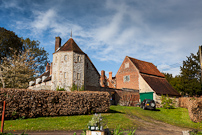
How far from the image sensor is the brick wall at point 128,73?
111 feet

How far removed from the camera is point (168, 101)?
85.0 feet

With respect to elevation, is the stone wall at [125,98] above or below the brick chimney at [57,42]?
below

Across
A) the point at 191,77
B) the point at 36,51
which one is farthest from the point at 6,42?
the point at 191,77

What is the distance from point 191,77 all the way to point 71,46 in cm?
2471

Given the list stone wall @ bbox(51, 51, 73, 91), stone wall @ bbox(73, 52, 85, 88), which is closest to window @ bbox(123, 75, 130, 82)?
stone wall @ bbox(73, 52, 85, 88)

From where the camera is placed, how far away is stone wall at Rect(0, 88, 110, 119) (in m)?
13.0

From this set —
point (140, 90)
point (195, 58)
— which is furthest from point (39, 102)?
point (195, 58)

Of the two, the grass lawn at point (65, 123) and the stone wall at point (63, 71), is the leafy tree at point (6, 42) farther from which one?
the grass lawn at point (65, 123)

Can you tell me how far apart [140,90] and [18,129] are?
2567 centimetres

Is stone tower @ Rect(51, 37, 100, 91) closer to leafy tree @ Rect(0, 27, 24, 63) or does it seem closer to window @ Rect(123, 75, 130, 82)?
window @ Rect(123, 75, 130, 82)

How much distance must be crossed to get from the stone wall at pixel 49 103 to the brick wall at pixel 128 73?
17.5 metres

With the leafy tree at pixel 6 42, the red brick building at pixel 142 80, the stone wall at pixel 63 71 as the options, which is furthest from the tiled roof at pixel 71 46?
the leafy tree at pixel 6 42

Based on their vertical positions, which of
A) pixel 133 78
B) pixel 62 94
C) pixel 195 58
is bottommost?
pixel 62 94

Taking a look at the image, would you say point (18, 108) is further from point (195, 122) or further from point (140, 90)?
point (140, 90)
